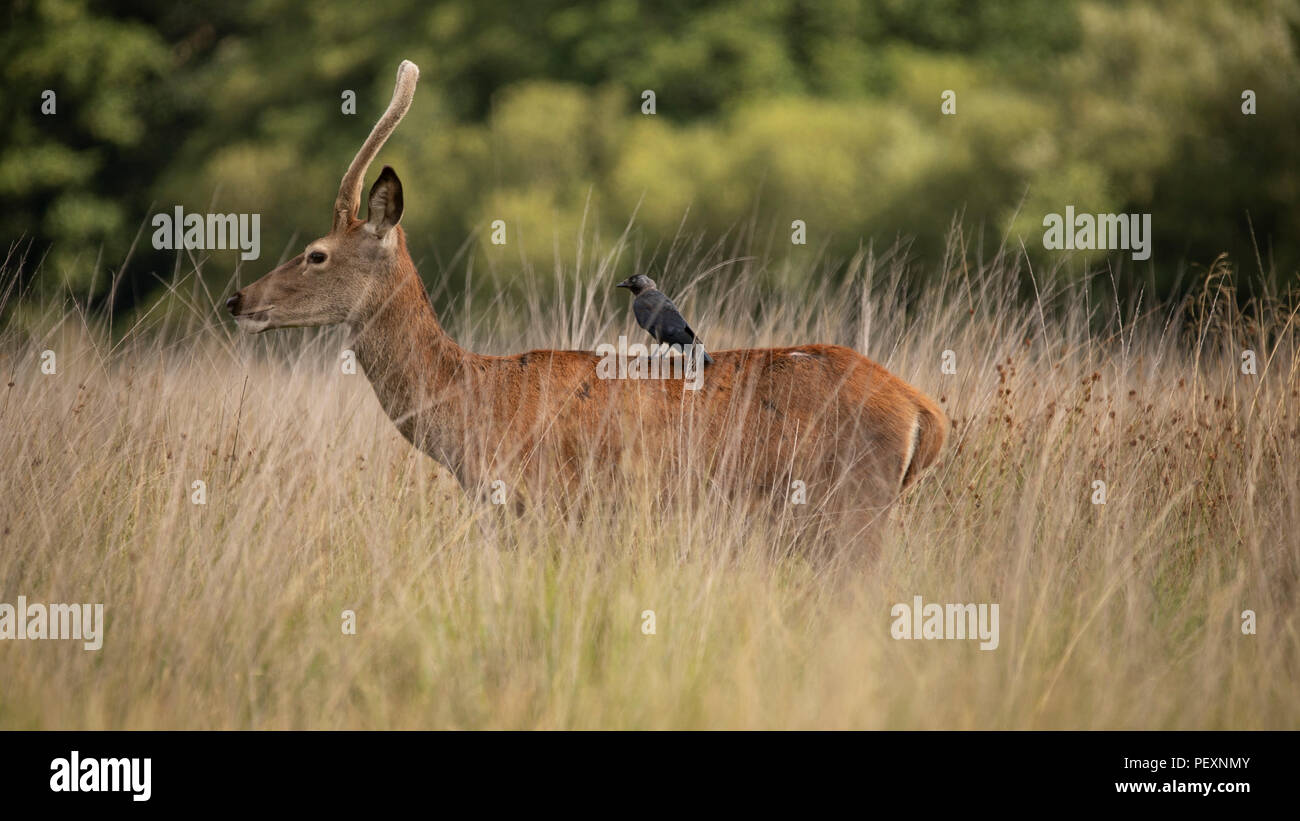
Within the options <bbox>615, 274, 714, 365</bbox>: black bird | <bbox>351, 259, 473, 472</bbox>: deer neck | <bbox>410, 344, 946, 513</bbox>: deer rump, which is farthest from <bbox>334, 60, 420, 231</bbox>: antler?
<bbox>615, 274, 714, 365</bbox>: black bird

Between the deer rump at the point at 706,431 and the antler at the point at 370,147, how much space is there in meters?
0.88

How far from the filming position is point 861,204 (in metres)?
18.1

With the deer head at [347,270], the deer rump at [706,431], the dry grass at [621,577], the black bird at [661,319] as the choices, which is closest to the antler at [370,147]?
the deer head at [347,270]

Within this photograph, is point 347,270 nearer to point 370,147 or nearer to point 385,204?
point 385,204

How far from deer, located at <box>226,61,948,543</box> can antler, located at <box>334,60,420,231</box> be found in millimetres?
11

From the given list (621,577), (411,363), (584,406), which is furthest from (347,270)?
(621,577)

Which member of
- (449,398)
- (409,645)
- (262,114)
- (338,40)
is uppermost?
(338,40)

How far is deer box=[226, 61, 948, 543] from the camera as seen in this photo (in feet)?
16.9

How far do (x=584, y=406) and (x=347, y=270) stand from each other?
3.75 feet

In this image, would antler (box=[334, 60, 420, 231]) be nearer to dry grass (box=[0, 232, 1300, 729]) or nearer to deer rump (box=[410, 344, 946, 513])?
deer rump (box=[410, 344, 946, 513])

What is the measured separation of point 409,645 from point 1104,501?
302 cm

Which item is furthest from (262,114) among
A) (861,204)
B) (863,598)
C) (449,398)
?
(863,598)
